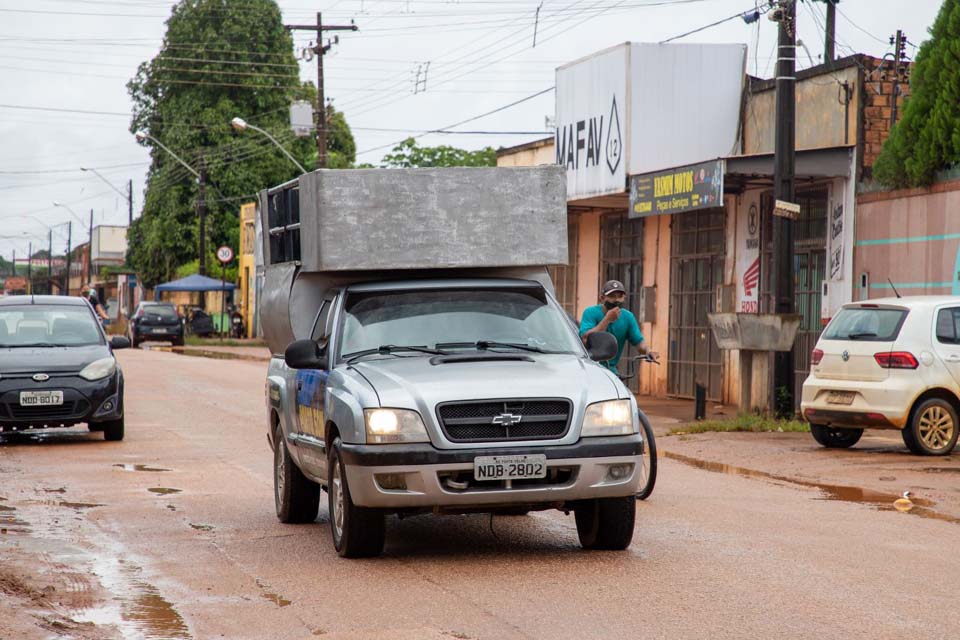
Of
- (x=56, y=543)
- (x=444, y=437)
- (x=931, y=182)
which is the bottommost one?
(x=56, y=543)

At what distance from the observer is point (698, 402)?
68.4ft

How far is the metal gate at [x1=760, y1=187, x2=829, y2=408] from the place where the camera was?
848 inches

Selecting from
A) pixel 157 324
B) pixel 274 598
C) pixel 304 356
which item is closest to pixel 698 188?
pixel 304 356

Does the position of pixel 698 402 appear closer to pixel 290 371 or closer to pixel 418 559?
pixel 290 371

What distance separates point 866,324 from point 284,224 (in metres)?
7.02

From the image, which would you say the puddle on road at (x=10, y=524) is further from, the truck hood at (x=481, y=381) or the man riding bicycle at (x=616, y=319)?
the man riding bicycle at (x=616, y=319)

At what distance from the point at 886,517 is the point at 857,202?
9.97 m

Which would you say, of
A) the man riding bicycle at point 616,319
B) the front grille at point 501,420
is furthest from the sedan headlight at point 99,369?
the front grille at point 501,420

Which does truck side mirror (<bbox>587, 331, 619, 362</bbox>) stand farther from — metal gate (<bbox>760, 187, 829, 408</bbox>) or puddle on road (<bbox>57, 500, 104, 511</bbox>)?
metal gate (<bbox>760, 187, 829, 408</bbox>)

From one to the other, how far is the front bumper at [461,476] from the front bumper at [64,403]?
9138 mm

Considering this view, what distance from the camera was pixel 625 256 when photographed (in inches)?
1125

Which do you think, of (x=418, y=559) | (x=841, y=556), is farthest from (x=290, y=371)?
(x=841, y=556)

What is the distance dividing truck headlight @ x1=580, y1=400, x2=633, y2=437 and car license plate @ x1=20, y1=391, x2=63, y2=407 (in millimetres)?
9844

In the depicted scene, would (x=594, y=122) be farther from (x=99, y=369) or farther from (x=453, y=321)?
(x=453, y=321)
